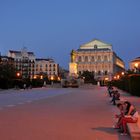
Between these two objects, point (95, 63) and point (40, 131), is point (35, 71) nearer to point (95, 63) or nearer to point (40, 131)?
point (95, 63)

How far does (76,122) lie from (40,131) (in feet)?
9.45

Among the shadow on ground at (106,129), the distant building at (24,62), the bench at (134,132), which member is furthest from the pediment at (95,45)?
the bench at (134,132)

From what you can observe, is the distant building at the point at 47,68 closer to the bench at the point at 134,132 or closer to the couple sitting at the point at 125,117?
the couple sitting at the point at 125,117

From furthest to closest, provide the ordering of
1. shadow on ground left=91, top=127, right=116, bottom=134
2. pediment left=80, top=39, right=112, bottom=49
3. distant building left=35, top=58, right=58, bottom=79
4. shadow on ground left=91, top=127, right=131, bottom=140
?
pediment left=80, top=39, right=112, bottom=49
distant building left=35, top=58, right=58, bottom=79
shadow on ground left=91, top=127, right=116, bottom=134
shadow on ground left=91, top=127, right=131, bottom=140

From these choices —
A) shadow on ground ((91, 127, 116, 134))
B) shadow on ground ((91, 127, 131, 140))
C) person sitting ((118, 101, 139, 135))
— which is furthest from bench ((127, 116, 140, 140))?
shadow on ground ((91, 127, 116, 134))

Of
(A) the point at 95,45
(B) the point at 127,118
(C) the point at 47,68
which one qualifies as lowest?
(B) the point at 127,118

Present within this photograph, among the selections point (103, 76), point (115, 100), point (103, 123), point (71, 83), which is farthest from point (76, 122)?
point (103, 76)

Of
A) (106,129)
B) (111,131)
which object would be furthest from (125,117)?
(106,129)

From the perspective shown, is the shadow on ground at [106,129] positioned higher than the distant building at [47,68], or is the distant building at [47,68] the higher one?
the distant building at [47,68]

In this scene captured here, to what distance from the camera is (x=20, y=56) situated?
185375 mm

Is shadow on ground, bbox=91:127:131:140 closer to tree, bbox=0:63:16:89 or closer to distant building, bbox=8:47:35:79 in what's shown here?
tree, bbox=0:63:16:89

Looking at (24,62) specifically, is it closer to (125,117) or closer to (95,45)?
(95,45)

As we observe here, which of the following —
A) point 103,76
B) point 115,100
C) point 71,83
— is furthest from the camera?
point 103,76

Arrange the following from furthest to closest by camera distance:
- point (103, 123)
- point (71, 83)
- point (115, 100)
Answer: point (71, 83) → point (115, 100) → point (103, 123)
